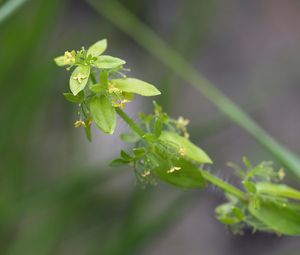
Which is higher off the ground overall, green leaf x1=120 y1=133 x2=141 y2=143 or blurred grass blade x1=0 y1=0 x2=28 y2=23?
blurred grass blade x1=0 y1=0 x2=28 y2=23

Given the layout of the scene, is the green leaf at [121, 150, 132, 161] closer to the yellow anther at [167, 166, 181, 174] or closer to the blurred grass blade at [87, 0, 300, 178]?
the yellow anther at [167, 166, 181, 174]

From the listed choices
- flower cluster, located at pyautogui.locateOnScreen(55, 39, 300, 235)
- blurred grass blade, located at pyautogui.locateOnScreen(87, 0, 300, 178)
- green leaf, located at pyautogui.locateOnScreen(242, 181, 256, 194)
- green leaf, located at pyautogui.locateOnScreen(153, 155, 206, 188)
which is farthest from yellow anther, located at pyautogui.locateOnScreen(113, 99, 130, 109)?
blurred grass blade, located at pyautogui.locateOnScreen(87, 0, 300, 178)

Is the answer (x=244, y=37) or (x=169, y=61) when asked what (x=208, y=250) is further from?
(x=169, y=61)

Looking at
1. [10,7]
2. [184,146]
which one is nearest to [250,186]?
[184,146]

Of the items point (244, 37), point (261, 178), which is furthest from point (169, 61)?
point (244, 37)

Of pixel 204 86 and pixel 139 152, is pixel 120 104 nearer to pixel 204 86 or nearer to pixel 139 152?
pixel 139 152

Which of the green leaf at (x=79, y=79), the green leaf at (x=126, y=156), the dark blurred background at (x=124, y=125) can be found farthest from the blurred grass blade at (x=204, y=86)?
the green leaf at (x=79, y=79)

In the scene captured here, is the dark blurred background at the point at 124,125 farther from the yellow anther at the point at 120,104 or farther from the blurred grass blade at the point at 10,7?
the blurred grass blade at the point at 10,7
